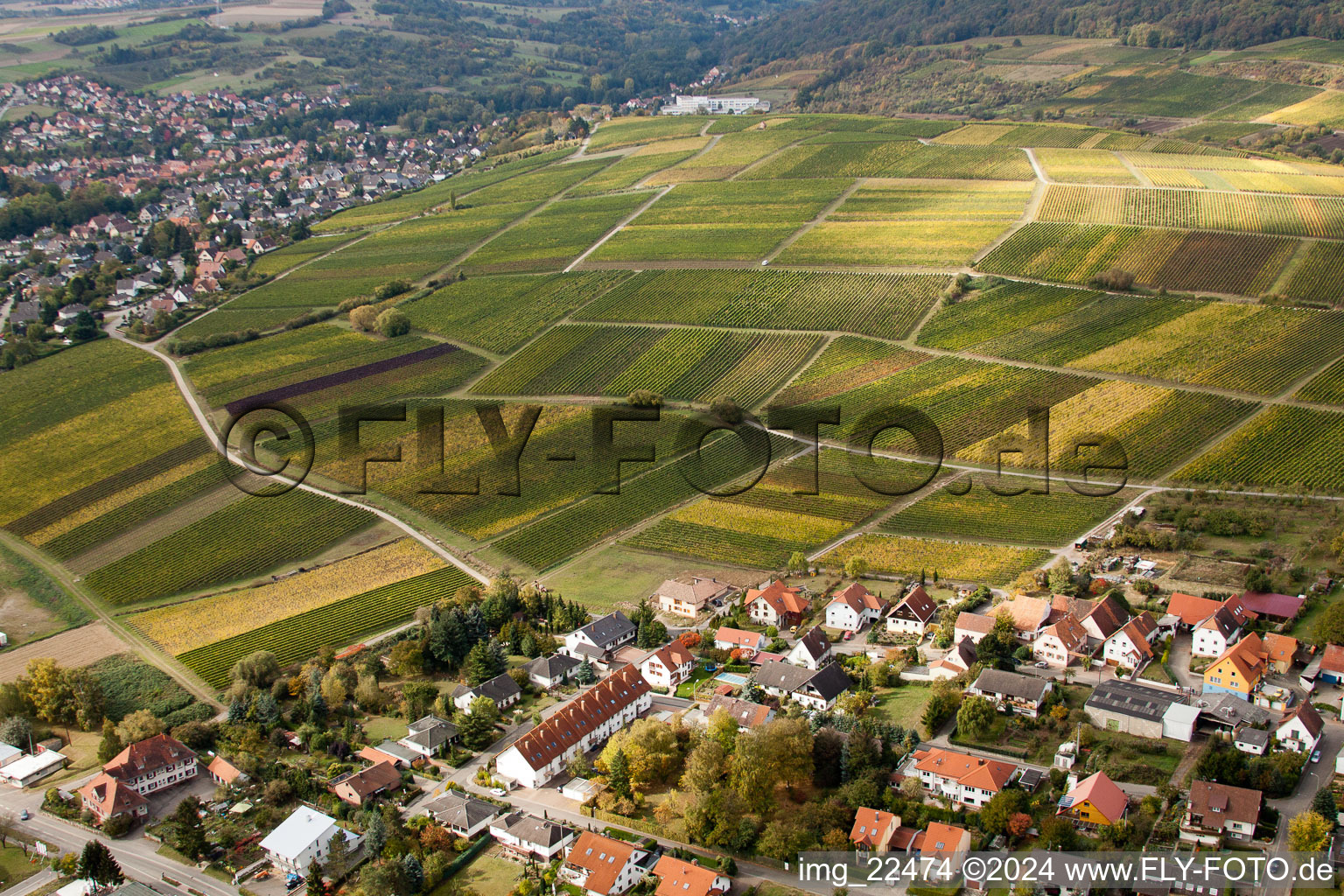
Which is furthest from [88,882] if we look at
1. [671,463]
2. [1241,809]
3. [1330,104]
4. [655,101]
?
[655,101]

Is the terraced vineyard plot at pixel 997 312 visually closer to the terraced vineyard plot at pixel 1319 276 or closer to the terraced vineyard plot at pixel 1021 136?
the terraced vineyard plot at pixel 1319 276

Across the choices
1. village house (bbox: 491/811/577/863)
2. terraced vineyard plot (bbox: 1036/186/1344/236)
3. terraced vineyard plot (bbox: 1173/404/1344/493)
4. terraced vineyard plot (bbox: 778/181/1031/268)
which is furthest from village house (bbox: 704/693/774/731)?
terraced vineyard plot (bbox: 1036/186/1344/236)

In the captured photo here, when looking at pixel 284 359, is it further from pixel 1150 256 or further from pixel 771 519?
pixel 1150 256

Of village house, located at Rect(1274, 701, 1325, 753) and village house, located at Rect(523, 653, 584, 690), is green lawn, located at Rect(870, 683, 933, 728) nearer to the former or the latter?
village house, located at Rect(1274, 701, 1325, 753)

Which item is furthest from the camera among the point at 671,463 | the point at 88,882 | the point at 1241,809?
the point at 671,463

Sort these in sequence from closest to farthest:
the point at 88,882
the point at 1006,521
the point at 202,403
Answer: the point at 88,882, the point at 1006,521, the point at 202,403

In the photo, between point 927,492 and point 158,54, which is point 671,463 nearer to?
point 927,492

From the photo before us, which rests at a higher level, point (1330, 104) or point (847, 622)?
point (1330, 104)
